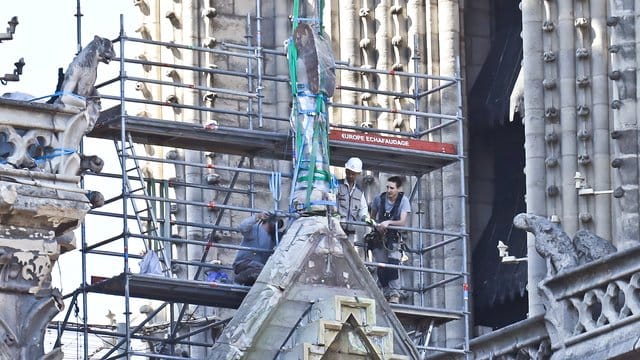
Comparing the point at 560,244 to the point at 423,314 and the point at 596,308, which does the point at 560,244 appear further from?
the point at 423,314

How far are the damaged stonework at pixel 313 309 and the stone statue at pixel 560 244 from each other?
4668 mm

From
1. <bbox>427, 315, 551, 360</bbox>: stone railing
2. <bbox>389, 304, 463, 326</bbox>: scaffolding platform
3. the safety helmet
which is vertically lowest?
<bbox>427, 315, 551, 360</bbox>: stone railing

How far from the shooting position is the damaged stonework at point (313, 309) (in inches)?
1423

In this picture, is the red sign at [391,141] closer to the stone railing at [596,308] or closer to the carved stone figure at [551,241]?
the carved stone figure at [551,241]

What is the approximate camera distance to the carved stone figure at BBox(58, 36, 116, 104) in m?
34.0

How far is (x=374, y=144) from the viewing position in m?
40.5

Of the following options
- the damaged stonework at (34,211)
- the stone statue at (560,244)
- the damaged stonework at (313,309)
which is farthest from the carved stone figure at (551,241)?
the damaged stonework at (34,211)

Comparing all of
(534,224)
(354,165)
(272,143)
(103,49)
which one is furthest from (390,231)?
(103,49)

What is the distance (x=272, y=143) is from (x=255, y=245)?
5.15ft

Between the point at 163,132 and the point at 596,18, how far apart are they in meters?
6.21

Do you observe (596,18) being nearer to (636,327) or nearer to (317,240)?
(636,327)

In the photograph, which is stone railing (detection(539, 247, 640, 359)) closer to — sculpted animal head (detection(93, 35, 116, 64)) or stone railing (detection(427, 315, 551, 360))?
stone railing (detection(427, 315, 551, 360))

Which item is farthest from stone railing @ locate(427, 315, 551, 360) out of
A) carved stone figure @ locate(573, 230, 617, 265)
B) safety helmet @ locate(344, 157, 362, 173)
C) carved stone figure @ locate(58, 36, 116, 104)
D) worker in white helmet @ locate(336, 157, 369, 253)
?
carved stone figure @ locate(58, 36, 116, 104)

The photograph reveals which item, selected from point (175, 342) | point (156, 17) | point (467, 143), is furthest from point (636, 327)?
point (156, 17)
